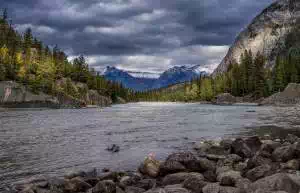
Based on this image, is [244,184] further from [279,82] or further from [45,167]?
[279,82]

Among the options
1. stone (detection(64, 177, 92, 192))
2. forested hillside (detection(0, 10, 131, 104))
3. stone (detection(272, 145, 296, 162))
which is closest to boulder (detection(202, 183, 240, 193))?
stone (detection(64, 177, 92, 192))

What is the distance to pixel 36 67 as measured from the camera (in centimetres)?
15275

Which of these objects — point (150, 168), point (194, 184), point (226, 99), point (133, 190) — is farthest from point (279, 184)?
point (226, 99)

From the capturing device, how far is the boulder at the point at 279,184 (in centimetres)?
1524

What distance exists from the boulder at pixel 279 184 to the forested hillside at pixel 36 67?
121 metres

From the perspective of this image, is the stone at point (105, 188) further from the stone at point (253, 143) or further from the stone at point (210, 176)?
the stone at point (253, 143)

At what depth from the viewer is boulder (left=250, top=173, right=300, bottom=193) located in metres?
15.2

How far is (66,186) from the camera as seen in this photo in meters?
20.0

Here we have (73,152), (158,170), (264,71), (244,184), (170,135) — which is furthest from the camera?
(264,71)

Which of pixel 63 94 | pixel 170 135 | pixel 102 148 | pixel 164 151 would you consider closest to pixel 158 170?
pixel 164 151

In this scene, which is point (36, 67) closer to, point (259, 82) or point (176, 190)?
point (259, 82)

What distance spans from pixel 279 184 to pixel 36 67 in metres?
146

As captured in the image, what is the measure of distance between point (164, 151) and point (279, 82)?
122 meters

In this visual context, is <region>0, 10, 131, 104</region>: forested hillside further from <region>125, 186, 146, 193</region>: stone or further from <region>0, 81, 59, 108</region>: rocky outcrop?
<region>125, 186, 146, 193</region>: stone
